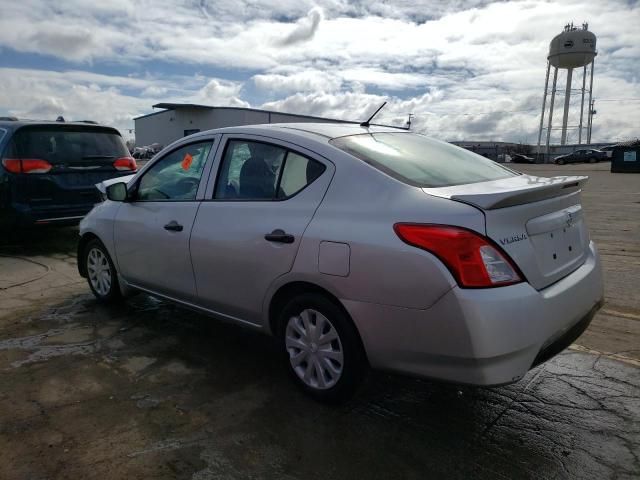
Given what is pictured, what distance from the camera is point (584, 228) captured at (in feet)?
10.3

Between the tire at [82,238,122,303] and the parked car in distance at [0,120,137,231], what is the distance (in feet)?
7.87

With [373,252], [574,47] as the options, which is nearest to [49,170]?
[373,252]

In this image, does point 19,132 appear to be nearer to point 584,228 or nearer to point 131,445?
point 131,445

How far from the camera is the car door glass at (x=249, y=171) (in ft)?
10.6

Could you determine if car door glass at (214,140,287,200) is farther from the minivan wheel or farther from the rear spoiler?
the minivan wheel

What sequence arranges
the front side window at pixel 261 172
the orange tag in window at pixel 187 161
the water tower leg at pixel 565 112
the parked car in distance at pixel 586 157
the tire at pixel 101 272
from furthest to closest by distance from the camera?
the water tower leg at pixel 565 112 → the parked car in distance at pixel 586 157 → the tire at pixel 101 272 → the orange tag in window at pixel 187 161 → the front side window at pixel 261 172

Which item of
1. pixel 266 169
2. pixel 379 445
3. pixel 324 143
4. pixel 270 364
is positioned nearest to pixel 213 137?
pixel 266 169

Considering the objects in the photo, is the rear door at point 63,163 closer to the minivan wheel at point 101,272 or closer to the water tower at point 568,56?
the minivan wheel at point 101,272

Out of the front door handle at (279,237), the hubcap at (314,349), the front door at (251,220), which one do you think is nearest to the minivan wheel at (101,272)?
the front door at (251,220)

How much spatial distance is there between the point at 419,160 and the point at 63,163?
5629 millimetres

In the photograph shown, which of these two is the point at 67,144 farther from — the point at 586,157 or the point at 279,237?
the point at 586,157

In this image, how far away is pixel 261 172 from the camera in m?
3.33

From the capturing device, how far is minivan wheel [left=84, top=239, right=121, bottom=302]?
462cm

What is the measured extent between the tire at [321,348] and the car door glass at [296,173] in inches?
25.1
